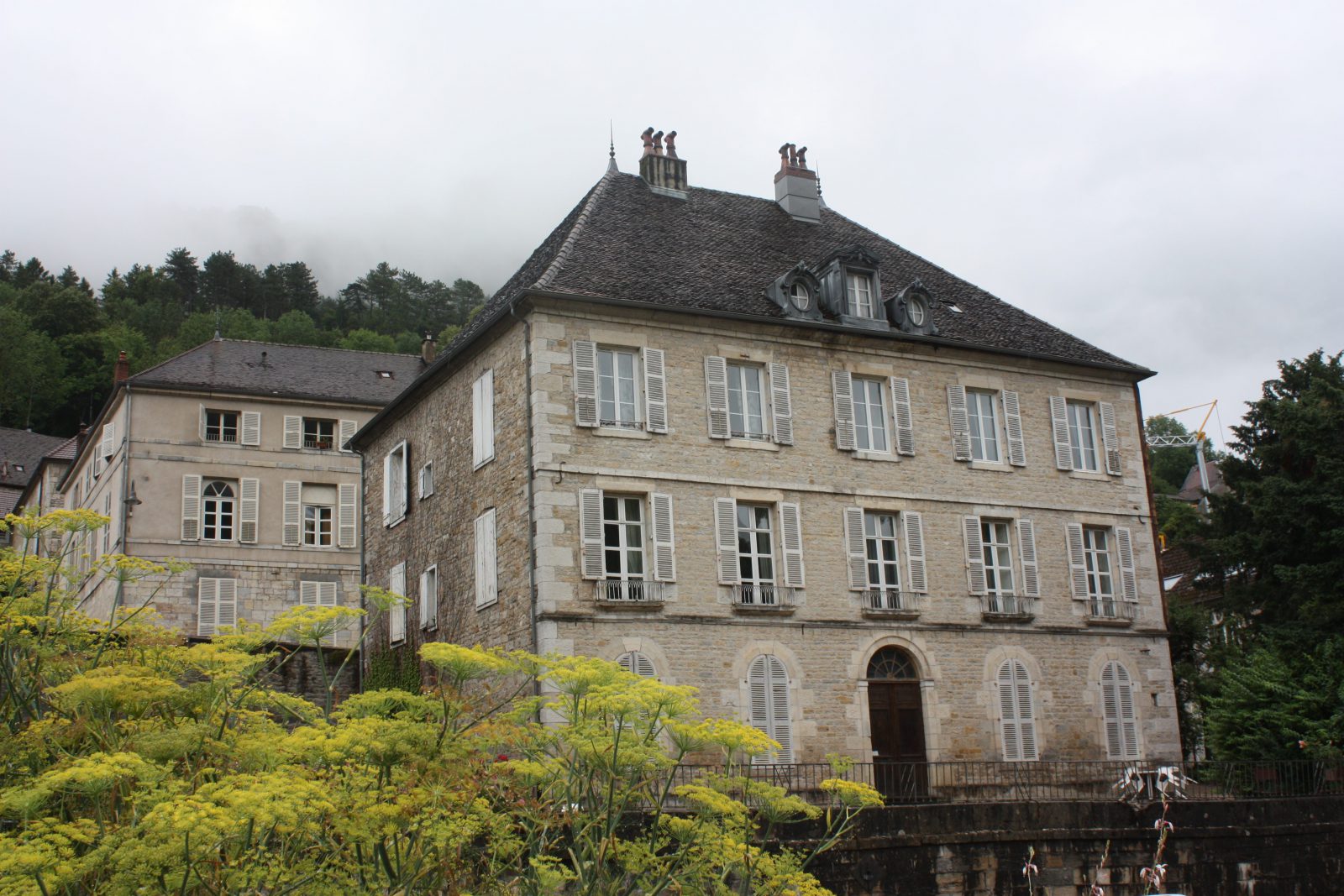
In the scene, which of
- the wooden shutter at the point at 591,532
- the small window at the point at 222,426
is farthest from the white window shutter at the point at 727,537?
the small window at the point at 222,426

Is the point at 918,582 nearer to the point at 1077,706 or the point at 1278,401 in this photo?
the point at 1077,706

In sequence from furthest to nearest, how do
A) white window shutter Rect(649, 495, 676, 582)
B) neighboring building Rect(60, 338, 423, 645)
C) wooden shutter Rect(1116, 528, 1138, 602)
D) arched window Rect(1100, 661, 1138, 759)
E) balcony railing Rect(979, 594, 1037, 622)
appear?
1. neighboring building Rect(60, 338, 423, 645)
2. wooden shutter Rect(1116, 528, 1138, 602)
3. arched window Rect(1100, 661, 1138, 759)
4. balcony railing Rect(979, 594, 1037, 622)
5. white window shutter Rect(649, 495, 676, 582)

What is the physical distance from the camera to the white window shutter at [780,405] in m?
22.5

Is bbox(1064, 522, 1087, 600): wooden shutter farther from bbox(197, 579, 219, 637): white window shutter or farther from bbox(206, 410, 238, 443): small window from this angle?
bbox(206, 410, 238, 443): small window

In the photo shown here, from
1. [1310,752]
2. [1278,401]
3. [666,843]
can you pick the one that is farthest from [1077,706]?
[666,843]

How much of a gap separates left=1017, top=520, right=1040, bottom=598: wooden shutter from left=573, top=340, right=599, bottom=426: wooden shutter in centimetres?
804

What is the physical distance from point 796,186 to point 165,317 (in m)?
65.3

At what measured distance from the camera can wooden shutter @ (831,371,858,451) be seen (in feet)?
75.5

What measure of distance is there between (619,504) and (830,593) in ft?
12.2

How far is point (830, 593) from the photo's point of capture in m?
22.1

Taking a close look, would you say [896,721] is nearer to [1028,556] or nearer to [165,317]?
[1028,556]

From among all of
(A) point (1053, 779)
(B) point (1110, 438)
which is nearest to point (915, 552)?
(A) point (1053, 779)

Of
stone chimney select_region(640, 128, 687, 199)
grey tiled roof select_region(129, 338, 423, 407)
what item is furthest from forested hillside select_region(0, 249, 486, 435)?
stone chimney select_region(640, 128, 687, 199)

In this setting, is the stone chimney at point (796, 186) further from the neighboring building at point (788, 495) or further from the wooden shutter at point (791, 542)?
the wooden shutter at point (791, 542)
